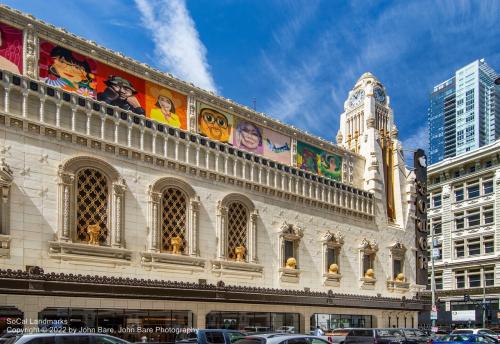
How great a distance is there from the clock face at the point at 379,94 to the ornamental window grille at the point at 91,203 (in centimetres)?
3032

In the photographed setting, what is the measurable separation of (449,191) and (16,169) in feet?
192

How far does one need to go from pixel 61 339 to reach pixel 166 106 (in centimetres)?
2171

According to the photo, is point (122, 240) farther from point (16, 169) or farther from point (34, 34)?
point (34, 34)

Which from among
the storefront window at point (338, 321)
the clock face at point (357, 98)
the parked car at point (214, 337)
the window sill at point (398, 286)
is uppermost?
the clock face at point (357, 98)

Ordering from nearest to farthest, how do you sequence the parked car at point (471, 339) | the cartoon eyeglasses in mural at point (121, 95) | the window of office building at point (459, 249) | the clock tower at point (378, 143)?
the parked car at point (471, 339) → the cartoon eyeglasses in mural at point (121, 95) → the clock tower at point (378, 143) → the window of office building at point (459, 249)

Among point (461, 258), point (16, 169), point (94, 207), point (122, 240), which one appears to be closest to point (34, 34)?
point (16, 169)

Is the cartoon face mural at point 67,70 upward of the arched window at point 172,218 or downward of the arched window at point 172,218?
upward

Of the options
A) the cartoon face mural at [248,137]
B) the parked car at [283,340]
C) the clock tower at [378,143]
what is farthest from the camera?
the clock tower at [378,143]

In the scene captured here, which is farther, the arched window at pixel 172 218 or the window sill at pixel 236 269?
the window sill at pixel 236 269

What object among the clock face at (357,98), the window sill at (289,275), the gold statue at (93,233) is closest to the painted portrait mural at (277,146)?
the window sill at (289,275)

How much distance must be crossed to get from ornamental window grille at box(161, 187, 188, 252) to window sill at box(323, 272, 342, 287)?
523 inches

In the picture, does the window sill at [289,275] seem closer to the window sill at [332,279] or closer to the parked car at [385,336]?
the window sill at [332,279]

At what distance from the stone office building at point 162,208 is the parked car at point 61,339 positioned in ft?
35.9

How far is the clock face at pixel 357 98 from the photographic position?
53.2 meters
